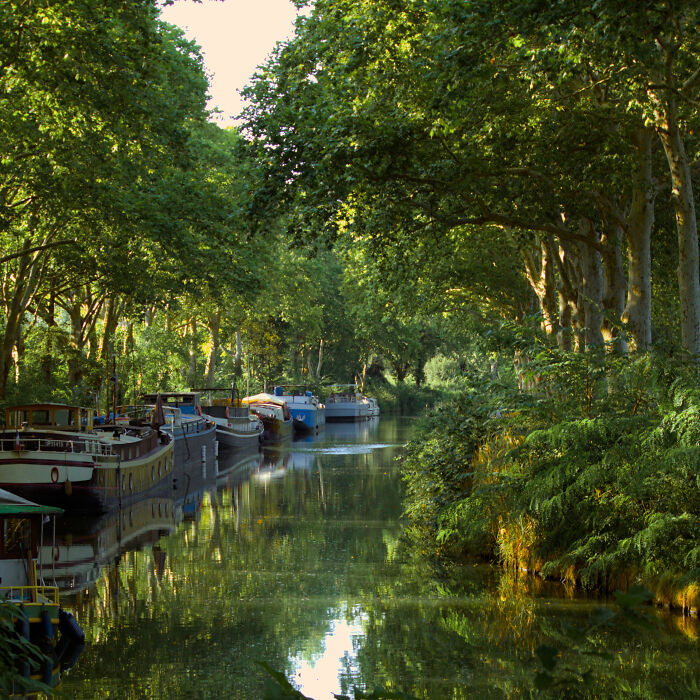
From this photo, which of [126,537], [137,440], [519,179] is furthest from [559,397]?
[137,440]

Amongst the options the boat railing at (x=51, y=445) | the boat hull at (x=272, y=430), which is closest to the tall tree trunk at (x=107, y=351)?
the boat railing at (x=51, y=445)

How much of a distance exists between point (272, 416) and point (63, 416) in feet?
104

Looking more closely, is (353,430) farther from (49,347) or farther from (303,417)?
(49,347)

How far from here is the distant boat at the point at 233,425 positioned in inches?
1847

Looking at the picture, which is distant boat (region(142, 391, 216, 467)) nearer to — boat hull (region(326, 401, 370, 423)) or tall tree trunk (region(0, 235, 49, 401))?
tall tree trunk (region(0, 235, 49, 401))

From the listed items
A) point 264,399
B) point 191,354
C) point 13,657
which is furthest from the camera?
point 264,399

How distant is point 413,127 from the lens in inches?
721

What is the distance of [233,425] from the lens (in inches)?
1913

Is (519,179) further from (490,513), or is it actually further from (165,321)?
(165,321)

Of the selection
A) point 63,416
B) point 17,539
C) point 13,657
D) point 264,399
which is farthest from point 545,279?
point 264,399

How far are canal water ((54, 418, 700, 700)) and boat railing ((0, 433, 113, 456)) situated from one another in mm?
2342

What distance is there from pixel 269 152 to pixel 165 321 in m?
40.0

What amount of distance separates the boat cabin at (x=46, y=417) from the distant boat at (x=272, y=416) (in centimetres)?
2947

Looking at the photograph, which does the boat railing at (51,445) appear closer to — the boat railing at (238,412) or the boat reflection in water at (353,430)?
the boat railing at (238,412)
